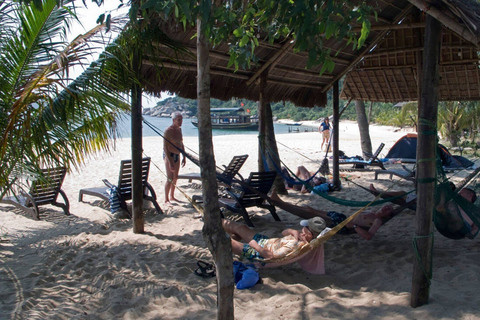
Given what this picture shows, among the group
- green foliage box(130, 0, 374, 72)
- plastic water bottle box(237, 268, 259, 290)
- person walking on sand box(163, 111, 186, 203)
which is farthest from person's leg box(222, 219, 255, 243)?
person walking on sand box(163, 111, 186, 203)

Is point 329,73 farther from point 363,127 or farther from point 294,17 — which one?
point 363,127

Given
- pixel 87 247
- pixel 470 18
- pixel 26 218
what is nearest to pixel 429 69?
pixel 470 18

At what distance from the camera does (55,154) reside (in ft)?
12.0

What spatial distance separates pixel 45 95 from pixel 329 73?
13.2ft

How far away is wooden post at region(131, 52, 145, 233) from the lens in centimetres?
422

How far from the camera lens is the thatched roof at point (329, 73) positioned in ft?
17.0

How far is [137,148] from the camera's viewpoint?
4.36 m

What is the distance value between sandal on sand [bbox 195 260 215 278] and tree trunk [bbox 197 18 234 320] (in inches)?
42.3

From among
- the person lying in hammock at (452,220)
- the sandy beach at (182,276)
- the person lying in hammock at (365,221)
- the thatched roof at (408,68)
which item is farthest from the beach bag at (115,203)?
the thatched roof at (408,68)

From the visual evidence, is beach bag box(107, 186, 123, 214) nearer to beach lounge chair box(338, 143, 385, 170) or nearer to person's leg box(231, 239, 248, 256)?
person's leg box(231, 239, 248, 256)

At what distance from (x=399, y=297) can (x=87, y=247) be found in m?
2.90

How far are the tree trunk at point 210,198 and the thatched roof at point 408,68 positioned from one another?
4.01 m

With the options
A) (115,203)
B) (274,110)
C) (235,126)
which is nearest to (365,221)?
(115,203)

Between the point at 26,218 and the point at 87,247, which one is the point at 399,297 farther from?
the point at 26,218
